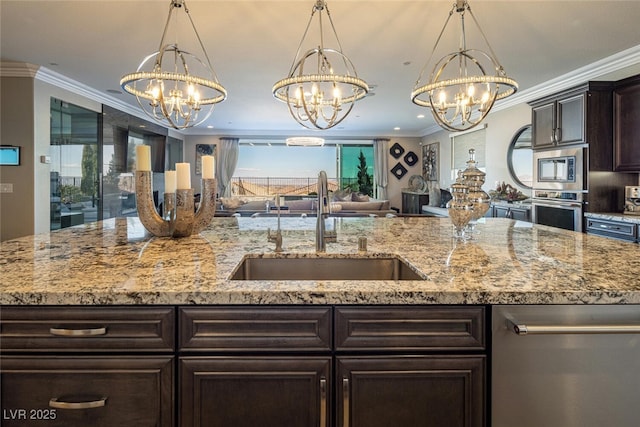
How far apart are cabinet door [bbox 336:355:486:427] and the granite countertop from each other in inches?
6.6

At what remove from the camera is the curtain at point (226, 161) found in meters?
9.48

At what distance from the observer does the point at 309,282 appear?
1.04m

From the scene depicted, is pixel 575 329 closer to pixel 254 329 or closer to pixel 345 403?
pixel 345 403

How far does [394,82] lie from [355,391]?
4.53m

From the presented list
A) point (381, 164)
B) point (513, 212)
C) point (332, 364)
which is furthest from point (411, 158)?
point (332, 364)

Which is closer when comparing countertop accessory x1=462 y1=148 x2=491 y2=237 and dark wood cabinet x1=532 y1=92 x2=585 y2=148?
countertop accessory x1=462 y1=148 x2=491 y2=237

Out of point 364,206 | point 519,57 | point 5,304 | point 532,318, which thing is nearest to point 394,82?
point 519,57

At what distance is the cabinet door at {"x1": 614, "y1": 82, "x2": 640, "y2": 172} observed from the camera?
343 centimetres

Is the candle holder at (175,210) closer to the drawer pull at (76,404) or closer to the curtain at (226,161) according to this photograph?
the drawer pull at (76,404)

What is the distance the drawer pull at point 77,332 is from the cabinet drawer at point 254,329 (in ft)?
0.67

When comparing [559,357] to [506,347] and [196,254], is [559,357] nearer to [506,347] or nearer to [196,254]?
[506,347]

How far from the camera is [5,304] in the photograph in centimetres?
93

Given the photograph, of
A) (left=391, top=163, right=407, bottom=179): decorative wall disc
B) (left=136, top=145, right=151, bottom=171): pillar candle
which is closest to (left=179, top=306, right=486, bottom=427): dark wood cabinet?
(left=136, top=145, right=151, bottom=171): pillar candle

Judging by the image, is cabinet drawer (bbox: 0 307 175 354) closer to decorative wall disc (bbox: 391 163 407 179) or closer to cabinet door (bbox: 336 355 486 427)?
cabinet door (bbox: 336 355 486 427)
